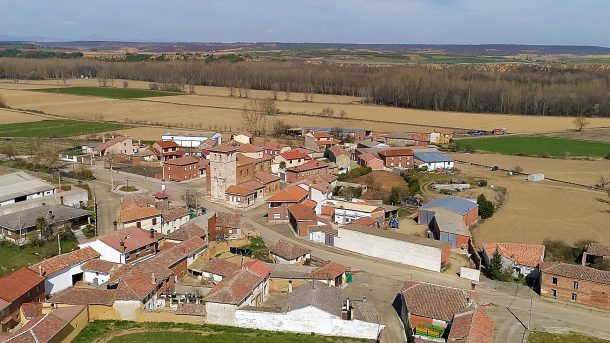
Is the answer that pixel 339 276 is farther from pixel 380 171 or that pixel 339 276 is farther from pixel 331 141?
pixel 331 141

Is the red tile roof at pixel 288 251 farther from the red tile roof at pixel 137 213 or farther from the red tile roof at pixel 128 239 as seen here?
the red tile roof at pixel 137 213

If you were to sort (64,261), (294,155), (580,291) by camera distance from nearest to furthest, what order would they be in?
1. (580,291)
2. (64,261)
3. (294,155)

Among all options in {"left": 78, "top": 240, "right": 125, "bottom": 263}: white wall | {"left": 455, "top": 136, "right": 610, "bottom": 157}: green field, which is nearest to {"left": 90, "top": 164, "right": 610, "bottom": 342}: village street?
{"left": 78, "top": 240, "right": 125, "bottom": 263}: white wall

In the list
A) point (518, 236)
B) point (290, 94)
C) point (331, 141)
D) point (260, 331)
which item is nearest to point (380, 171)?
point (331, 141)

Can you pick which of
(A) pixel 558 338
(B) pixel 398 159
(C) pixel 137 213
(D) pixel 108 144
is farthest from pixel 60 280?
(B) pixel 398 159

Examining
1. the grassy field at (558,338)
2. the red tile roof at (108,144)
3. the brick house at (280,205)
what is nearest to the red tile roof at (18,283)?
the brick house at (280,205)

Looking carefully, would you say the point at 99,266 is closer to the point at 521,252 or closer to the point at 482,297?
the point at 482,297

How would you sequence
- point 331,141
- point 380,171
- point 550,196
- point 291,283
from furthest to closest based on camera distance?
point 331,141
point 380,171
point 550,196
point 291,283
